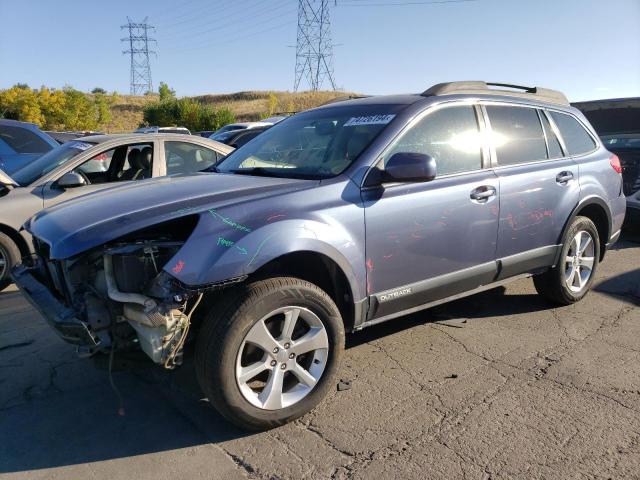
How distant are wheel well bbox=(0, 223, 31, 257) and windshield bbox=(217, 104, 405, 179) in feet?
8.23

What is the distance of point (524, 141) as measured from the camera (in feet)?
14.3

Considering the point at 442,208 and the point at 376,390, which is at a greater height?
the point at 442,208

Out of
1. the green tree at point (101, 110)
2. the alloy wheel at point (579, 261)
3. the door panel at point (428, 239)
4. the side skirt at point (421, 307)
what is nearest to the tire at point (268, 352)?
the side skirt at point (421, 307)

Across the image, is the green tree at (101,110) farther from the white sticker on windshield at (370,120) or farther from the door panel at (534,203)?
the door panel at (534,203)

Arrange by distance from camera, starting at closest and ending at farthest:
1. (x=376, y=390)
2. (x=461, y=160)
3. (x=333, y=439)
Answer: (x=333, y=439) → (x=376, y=390) → (x=461, y=160)

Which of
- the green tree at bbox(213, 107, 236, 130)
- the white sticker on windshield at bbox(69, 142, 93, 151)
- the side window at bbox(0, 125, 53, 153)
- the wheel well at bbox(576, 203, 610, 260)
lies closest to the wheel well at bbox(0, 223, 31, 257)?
the white sticker on windshield at bbox(69, 142, 93, 151)

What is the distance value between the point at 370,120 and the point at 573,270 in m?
2.44

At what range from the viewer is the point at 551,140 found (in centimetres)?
461

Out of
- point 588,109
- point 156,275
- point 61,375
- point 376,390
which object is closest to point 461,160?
point 376,390

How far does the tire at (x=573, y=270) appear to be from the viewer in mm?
4598

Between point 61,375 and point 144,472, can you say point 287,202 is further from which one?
point 61,375

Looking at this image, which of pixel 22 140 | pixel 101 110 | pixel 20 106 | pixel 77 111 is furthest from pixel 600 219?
pixel 101 110

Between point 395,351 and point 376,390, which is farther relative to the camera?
point 395,351

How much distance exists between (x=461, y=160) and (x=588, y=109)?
6.91 metres
